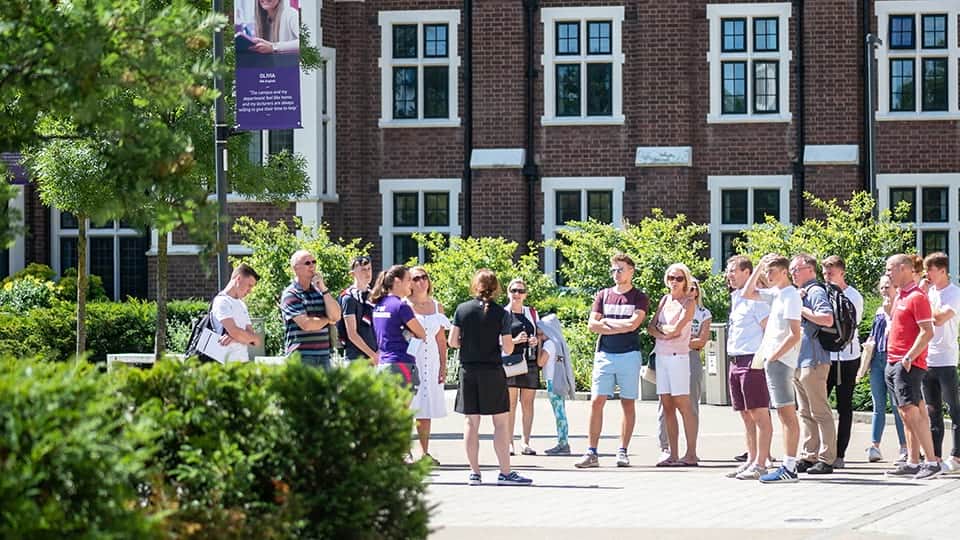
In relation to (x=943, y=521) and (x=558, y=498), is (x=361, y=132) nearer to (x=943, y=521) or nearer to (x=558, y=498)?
(x=558, y=498)

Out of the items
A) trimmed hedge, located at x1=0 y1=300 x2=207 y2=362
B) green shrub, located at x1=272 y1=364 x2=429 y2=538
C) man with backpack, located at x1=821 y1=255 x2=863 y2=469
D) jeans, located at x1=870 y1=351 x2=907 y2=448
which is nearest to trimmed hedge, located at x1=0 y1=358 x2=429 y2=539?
green shrub, located at x1=272 y1=364 x2=429 y2=538

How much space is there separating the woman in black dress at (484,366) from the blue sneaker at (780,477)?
6.11ft

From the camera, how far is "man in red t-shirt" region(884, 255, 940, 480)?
13.6m

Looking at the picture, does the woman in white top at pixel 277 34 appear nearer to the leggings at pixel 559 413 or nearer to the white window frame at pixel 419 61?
the leggings at pixel 559 413

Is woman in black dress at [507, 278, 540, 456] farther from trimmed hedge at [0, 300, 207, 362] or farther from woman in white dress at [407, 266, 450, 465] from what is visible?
trimmed hedge at [0, 300, 207, 362]

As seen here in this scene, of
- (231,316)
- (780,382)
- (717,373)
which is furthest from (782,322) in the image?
(717,373)

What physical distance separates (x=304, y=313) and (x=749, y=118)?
17963mm

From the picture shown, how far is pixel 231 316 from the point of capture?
13406 mm

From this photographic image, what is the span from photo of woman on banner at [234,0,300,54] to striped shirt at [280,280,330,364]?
473 cm

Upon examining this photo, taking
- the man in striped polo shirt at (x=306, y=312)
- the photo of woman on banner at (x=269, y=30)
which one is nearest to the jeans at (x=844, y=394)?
the man in striped polo shirt at (x=306, y=312)

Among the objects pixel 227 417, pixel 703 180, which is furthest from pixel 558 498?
pixel 703 180

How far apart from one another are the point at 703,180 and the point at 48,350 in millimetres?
11904

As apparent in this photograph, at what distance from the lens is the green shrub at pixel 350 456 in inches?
285

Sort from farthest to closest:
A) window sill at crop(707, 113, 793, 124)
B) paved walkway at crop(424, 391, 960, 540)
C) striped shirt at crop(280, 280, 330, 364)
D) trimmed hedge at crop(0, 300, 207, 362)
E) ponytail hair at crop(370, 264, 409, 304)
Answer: window sill at crop(707, 113, 793, 124)
trimmed hedge at crop(0, 300, 207, 362)
ponytail hair at crop(370, 264, 409, 304)
striped shirt at crop(280, 280, 330, 364)
paved walkway at crop(424, 391, 960, 540)
